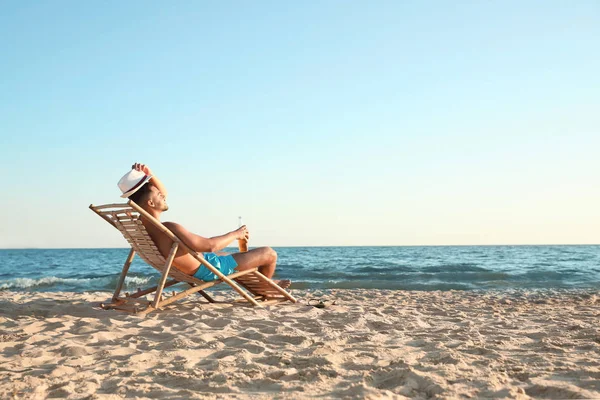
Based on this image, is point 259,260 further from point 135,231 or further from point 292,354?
point 292,354

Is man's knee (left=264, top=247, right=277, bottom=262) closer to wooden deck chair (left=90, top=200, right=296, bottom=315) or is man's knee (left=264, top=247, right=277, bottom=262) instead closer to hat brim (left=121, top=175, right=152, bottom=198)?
wooden deck chair (left=90, top=200, right=296, bottom=315)

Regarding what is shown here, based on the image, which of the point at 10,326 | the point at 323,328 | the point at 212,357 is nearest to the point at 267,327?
the point at 323,328

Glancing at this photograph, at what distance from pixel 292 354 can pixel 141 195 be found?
2.29m

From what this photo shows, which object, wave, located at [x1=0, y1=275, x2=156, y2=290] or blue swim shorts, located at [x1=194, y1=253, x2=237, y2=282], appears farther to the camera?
wave, located at [x1=0, y1=275, x2=156, y2=290]

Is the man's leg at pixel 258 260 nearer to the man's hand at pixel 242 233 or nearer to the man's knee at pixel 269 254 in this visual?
the man's knee at pixel 269 254

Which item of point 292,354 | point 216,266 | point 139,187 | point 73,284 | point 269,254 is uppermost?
point 139,187

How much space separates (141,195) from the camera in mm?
4582

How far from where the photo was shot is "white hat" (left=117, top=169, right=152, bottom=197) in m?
4.46

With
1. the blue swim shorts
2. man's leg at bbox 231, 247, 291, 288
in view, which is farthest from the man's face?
man's leg at bbox 231, 247, 291, 288

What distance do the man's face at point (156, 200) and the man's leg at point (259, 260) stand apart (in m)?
1.00

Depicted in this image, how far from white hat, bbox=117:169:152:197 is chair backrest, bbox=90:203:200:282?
0.15m

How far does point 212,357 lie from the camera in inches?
122

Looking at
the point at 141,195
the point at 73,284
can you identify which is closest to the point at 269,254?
the point at 141,195

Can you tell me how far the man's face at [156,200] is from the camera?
15.0ft
